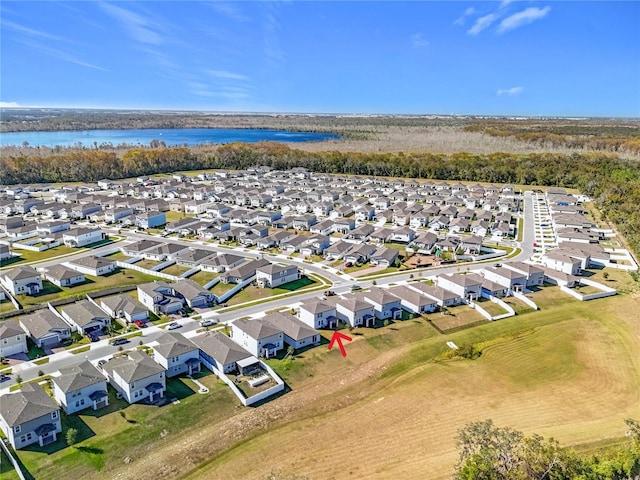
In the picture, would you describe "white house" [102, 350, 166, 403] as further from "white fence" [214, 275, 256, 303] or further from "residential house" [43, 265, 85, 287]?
"residential house" [43, 265, 85, 287]

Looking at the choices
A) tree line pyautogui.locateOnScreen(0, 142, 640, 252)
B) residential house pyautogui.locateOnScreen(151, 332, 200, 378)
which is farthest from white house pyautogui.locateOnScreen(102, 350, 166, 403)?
tree line pyautogui.locateOnScreen(0, 142, 640, 252)

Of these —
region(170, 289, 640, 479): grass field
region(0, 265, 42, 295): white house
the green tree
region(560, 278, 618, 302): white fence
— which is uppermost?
region(0, 265, 42, 295): white house

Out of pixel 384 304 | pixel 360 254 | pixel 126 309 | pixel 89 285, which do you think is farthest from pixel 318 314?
pixel 89 285

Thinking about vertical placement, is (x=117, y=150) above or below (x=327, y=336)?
above

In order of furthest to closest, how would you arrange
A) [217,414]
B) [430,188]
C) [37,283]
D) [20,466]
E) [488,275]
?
1. [430,188]
2. [488,275]
3. [37,283]
4. [217,414]
5. [20,466]

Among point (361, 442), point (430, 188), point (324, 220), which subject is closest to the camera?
point (361, 442)

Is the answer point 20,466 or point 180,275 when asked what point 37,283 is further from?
point 20,466

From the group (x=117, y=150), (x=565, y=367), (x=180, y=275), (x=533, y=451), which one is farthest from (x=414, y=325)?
(x=117, y=150)
